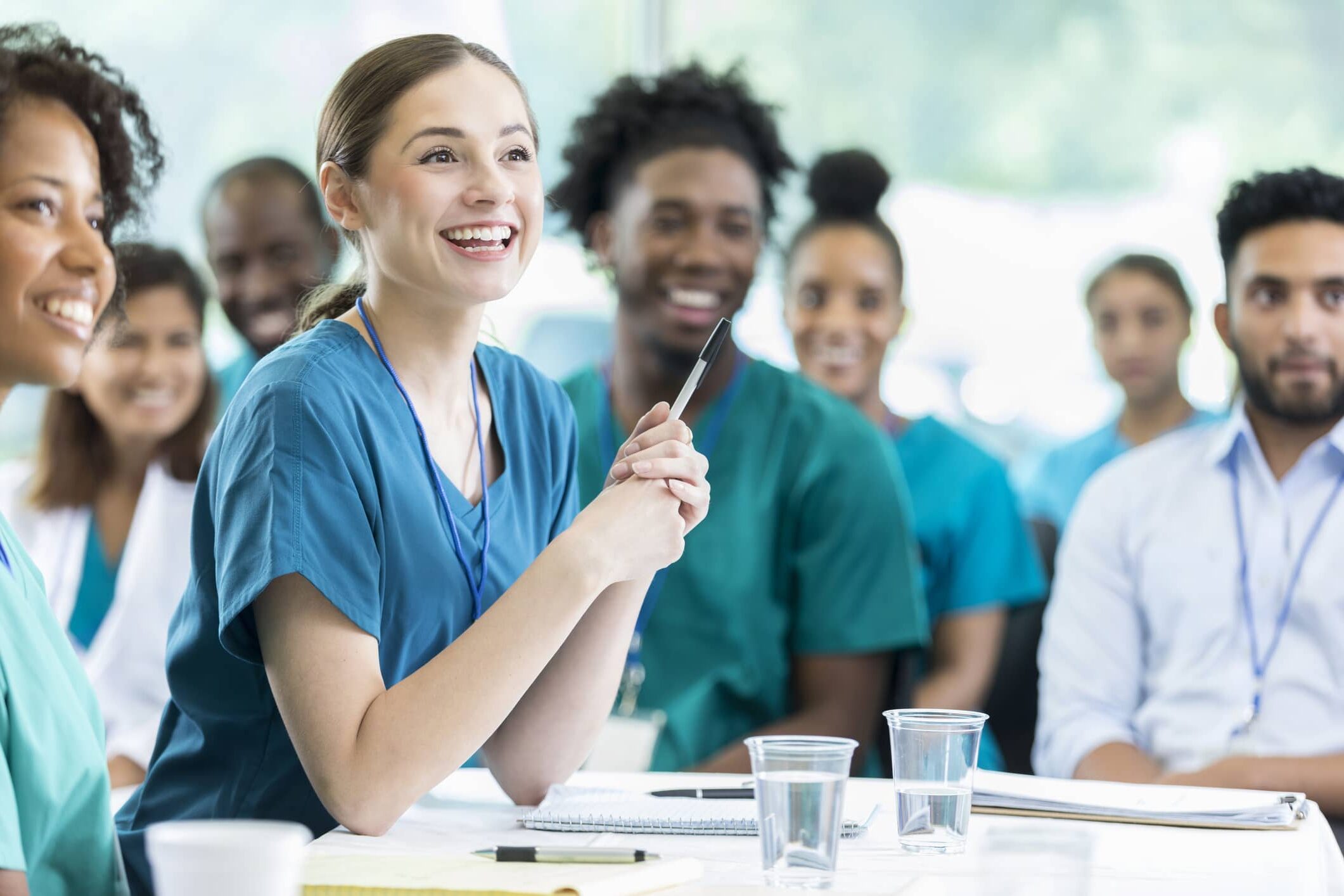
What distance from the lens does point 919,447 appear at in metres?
2.70

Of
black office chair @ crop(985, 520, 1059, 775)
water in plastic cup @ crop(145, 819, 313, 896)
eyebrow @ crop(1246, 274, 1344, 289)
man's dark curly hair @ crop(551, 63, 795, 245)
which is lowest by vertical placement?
black office chair @ crop(985, 520, 1059, 775)

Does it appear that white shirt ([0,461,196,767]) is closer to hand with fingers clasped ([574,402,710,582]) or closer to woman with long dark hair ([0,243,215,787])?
woman with long dark hair ([0,243,215,787])

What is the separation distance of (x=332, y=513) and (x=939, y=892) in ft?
1.71

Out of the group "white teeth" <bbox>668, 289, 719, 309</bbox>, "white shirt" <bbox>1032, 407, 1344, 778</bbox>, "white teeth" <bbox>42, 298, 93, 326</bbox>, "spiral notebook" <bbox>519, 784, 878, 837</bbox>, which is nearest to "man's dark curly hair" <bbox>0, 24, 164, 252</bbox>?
"white teeth" <bbox>42, 298, 93, 326</bbox>

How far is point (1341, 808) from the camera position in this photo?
1.90 metres

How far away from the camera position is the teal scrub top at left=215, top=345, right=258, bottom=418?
294 centimetres

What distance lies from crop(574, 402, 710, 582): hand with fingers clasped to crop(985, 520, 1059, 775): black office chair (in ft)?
4.87

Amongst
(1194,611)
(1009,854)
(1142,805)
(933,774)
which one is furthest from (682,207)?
(1009,854)

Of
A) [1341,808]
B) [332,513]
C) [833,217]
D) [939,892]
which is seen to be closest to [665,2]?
[833,217]

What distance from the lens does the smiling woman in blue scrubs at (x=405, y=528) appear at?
108cm

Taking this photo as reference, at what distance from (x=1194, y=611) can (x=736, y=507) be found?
2.29 ft

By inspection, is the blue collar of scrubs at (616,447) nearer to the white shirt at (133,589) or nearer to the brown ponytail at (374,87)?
the white shirt at (133,589)

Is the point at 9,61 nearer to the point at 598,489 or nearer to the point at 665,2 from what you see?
the point at 598,489

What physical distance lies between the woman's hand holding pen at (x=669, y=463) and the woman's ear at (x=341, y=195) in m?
0.32
